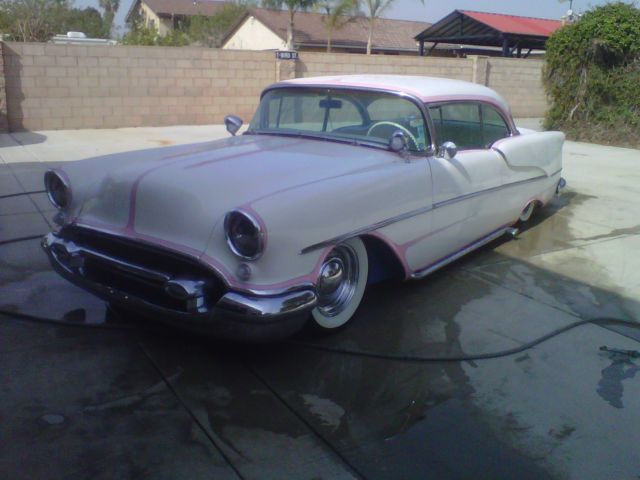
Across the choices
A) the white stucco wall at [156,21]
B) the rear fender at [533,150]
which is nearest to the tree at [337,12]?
the white stucco wall at [156,21]

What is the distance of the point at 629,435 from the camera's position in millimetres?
2768

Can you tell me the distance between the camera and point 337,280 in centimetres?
349

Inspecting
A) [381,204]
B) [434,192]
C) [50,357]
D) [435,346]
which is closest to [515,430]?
[435,346]

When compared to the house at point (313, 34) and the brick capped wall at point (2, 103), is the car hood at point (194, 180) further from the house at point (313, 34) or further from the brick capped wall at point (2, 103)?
the house at point (313, 34)

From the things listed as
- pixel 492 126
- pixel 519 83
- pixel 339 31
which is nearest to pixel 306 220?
pixel 492 126

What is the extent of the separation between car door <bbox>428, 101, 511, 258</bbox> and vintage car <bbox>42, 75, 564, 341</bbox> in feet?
0.05

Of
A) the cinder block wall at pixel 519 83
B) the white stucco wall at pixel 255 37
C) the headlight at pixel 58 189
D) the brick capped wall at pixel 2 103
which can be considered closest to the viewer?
the headlight at pixel 58 189

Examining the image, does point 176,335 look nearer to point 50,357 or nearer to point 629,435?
point 50,357

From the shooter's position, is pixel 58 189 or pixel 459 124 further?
pixel 459 124

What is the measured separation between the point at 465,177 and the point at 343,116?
939 millimetres

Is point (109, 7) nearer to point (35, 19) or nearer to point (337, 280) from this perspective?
point (35, 19)

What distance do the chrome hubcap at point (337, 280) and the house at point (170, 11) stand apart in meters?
42.3

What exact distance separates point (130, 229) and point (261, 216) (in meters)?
0.77

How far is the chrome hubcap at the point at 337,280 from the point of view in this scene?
3385 mm
